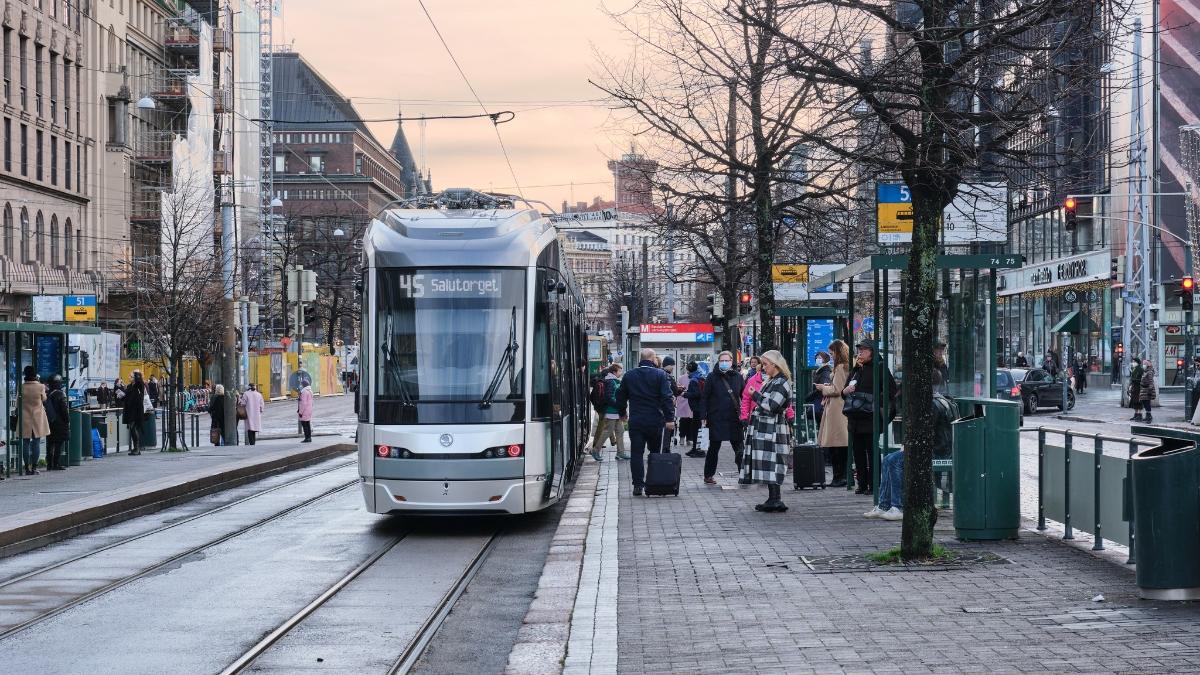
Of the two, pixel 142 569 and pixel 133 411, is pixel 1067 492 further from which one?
pixel 133 411

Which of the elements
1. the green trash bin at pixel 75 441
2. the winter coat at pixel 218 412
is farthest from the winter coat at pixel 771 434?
the winter coat at pixel 218 412

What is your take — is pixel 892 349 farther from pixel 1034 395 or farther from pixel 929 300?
pixel 1034 395

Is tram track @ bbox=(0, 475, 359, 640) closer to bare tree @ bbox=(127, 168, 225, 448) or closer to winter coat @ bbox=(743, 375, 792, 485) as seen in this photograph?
winter coat @ bbox=(743, 375, 792, 485)

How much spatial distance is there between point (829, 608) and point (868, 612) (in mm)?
→ 291

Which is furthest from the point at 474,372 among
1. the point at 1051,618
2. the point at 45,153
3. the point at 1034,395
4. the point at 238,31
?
the point at 238,31

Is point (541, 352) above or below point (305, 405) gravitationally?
above

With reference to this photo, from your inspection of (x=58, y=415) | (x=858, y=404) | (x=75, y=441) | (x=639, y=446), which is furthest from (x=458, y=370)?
(x=75, y=441)

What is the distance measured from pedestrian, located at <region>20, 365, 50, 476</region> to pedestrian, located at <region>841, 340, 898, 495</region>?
1399cm

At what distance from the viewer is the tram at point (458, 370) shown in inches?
623

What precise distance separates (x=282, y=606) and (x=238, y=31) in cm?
7924

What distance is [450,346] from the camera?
1614cm

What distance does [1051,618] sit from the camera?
9383mm

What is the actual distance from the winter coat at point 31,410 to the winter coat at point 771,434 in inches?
540

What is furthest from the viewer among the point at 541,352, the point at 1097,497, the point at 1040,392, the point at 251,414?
the point at 1040,392
